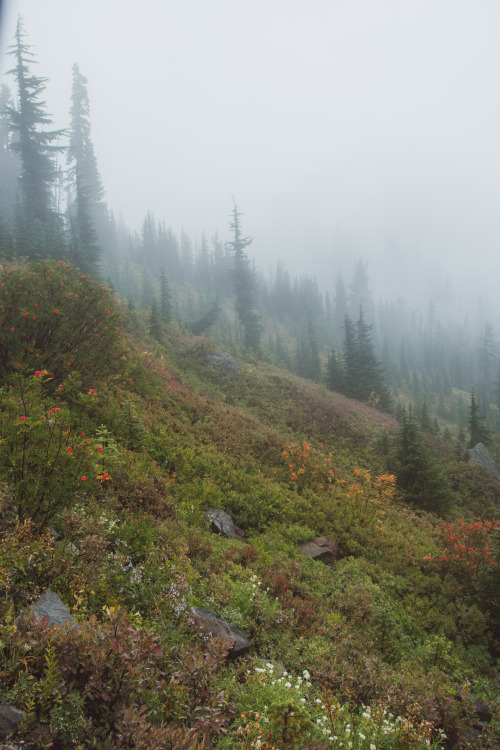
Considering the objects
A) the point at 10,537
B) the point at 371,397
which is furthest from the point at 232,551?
the point at 371,397

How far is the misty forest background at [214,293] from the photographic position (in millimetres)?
33188

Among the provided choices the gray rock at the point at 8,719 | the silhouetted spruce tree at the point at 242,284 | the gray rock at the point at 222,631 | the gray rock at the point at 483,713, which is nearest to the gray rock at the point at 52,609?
the gray rock at the point at 8,719

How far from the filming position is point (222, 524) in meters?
7.26

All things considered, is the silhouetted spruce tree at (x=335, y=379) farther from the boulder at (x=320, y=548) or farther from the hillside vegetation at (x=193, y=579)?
the boulder at (x=320, y=548)

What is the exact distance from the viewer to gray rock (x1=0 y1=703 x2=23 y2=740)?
77.0 inches

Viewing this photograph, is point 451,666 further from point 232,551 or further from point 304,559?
point 232,551

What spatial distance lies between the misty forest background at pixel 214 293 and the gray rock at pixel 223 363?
14.5 feet

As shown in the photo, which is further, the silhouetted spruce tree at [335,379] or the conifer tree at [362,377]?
the silhouetted spruce tree at [335,379]

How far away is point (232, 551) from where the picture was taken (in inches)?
242

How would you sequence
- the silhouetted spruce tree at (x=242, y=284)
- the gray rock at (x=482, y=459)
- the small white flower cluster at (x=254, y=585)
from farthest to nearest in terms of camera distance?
1. the silhouetted spruce tree at (x=242, y=284)
2. the gray rock at (x=482, y=459)
3. the small white flower cluster at (x=254, y=585)

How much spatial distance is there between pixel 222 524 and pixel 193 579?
2603 millimetres

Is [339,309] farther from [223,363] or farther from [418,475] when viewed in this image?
[418,475]

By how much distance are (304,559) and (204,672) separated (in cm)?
450

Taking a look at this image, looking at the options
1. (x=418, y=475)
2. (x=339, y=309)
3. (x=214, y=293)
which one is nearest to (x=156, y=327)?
(x=418, y=475)
